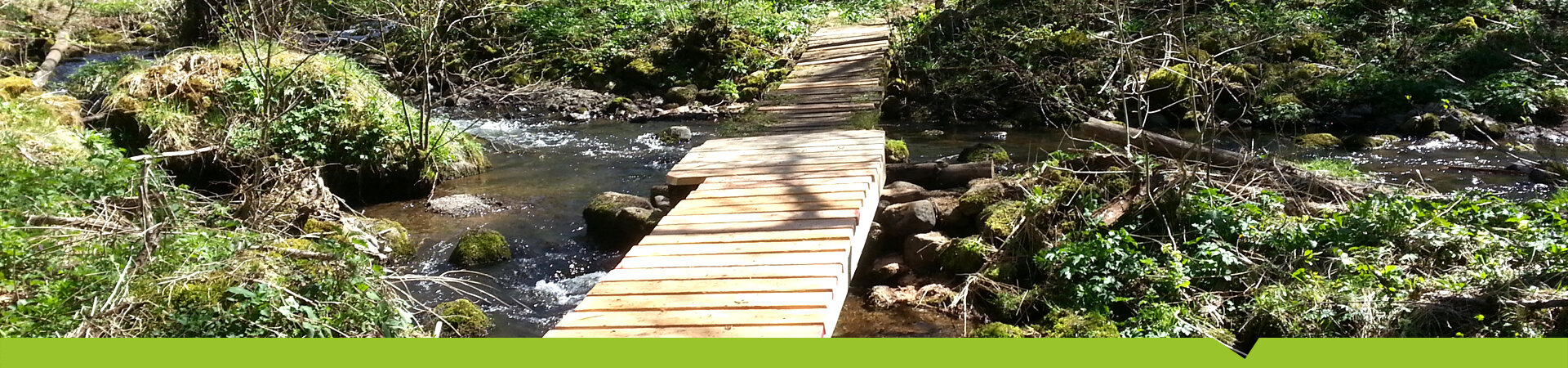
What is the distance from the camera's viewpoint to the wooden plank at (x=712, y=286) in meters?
5.09

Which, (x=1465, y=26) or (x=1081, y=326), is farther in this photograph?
(x=1465, y=26)

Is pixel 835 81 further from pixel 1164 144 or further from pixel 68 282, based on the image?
pixel 68 282

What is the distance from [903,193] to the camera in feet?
27.1

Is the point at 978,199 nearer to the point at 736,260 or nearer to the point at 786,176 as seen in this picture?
the point at 786,176

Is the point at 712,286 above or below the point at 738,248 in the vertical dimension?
above

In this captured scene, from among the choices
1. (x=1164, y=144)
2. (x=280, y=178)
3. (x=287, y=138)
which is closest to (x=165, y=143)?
(x=287, y=138)

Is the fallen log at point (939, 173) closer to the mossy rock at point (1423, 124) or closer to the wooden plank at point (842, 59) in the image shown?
the wooden plank at point (842, 59)

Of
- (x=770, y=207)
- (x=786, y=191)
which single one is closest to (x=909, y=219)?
(x=786, y=191)

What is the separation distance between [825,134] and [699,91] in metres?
5.83

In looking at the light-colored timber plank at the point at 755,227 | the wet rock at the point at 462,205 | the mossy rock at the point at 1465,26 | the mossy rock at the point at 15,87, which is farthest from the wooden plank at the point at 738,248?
the mossy rock at the point at 1465,26

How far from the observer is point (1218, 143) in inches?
426

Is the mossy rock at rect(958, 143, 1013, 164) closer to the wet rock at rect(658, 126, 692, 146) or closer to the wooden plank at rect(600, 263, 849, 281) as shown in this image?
the wet rock at rect(658, 126, 692, 146)

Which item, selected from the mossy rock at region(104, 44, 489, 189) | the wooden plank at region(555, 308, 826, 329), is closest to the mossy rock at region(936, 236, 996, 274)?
the wooden plank at region(555, 308, 826, 329)

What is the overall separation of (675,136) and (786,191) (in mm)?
5335
